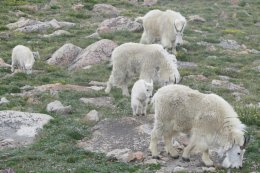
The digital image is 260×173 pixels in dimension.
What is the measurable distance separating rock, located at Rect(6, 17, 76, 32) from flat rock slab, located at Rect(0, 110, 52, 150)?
14304 millimetres

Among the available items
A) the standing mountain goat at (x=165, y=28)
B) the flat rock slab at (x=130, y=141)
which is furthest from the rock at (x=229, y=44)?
the flat rock slab at (x=130, y=141)

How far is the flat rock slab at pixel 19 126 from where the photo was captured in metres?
13.3

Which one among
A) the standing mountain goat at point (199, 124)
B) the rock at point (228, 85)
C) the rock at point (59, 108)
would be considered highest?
the standing mountain goat at point (199, 124)

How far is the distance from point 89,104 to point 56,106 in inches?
45.7

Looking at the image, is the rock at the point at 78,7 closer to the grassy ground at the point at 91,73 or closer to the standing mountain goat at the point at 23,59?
the grassy ground at the point at 91,73

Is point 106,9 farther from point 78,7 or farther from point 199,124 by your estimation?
point 199,124

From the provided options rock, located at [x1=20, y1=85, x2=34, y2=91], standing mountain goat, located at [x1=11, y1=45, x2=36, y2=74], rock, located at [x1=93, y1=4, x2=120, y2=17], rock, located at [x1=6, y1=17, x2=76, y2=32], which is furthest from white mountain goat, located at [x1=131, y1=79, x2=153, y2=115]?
rock, located at [x1=93, y1=4, x2=120, y2=17]

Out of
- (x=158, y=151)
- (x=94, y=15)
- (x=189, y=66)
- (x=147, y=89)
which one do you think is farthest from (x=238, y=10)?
(x=158, y=151)

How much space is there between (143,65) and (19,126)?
502 centimetres

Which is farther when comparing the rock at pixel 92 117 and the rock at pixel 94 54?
the rock at pixel 94 54

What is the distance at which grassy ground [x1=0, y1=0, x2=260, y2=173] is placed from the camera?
39.5 feet

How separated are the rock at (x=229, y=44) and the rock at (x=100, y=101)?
35.5 feet

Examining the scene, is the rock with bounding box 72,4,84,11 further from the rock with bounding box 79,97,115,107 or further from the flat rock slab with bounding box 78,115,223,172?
the flat rock slab with bounding box 78,115,223,172

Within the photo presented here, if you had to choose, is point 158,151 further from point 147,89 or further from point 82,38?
point 82,38
